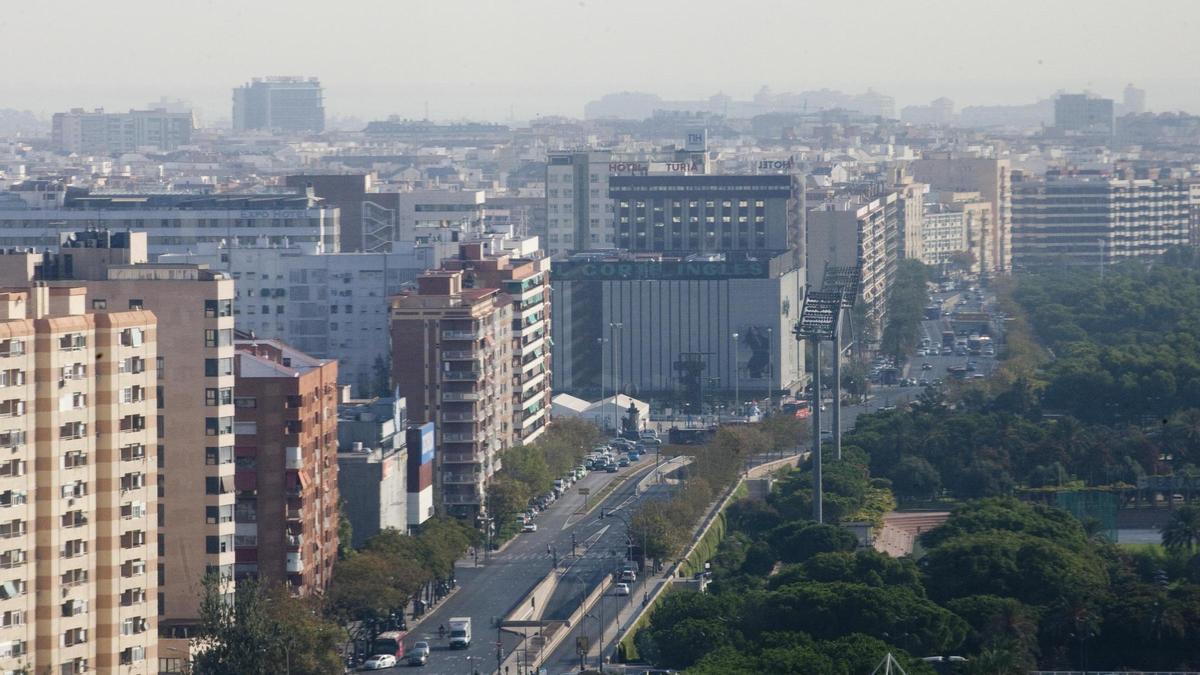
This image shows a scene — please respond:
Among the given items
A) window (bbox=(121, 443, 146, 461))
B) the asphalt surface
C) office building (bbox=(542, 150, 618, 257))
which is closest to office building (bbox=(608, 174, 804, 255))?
office building (bbox=(542, 150, 618, 257))

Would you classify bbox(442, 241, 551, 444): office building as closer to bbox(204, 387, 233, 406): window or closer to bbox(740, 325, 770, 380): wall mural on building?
bbox(740, 325, 770, 380): wall mural on building

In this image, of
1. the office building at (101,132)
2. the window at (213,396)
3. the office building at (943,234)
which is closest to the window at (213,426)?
the window at (213,396)

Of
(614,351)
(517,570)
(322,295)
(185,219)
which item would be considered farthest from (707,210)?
(517,570)

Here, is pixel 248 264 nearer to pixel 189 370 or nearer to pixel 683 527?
pixel 683 527

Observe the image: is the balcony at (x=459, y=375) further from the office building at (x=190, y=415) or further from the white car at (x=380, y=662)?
the office building at (x=190, y=415)

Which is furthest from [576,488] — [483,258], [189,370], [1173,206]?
[1173,206]
